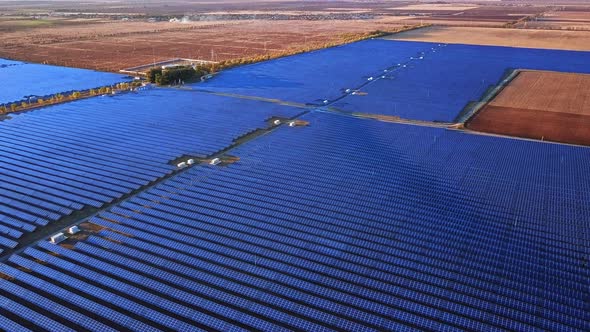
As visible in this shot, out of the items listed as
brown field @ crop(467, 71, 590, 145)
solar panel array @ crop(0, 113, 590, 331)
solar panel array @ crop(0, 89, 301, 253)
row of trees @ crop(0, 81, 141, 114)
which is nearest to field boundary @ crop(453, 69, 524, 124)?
brown field @ crop(467, 71, 590, 145)

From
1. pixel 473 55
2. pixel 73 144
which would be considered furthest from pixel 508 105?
pixel 73 144

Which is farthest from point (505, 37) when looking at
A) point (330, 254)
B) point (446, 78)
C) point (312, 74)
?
point (330, 254)

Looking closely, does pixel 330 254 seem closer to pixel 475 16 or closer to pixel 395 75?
pixel 395 75

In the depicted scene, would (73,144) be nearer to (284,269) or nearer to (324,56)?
(284,269)

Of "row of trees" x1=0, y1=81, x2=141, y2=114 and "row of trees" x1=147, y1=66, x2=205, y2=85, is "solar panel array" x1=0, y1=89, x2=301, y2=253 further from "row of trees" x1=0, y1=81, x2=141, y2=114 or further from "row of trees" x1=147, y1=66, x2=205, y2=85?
"row of trees" x1=147, y1=66, x2=205, y2=85

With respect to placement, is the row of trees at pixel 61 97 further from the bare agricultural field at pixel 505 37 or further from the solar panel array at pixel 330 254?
the bare agricultural field at pixel 505 37

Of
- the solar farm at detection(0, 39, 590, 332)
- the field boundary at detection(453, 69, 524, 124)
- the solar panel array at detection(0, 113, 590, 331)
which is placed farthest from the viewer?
the field boundary at detection(453, 69, 524, 124)
